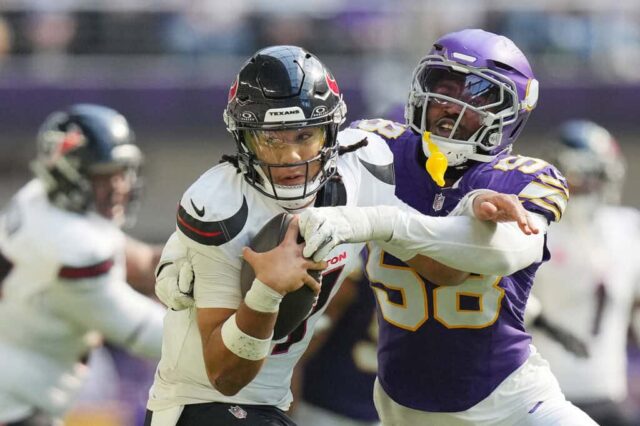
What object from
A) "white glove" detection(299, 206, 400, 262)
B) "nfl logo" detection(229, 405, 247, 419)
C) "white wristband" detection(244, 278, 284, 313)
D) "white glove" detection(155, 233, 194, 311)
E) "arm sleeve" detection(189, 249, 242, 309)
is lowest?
"nfl logo" detection(229, 405, 247, 419)

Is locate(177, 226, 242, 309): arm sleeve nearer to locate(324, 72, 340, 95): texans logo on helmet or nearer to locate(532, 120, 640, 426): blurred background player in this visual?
locate(324, 72, 340, 95): texans logo on helmet

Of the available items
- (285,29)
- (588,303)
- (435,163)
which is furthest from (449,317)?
(285,29)

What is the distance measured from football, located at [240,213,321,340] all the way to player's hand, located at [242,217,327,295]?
0.03 metres

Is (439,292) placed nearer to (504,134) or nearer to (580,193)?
(504,134)

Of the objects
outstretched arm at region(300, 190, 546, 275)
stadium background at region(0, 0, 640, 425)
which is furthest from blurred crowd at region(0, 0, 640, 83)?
outstretched arm at region(300, 190, 546, 275)

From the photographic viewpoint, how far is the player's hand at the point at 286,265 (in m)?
3.09

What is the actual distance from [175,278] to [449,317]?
81cm

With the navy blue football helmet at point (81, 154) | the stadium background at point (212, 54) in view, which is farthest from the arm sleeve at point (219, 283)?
the stadium background at point (212, 54)

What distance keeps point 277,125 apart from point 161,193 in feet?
30.4

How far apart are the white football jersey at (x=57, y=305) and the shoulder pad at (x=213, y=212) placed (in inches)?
73.4

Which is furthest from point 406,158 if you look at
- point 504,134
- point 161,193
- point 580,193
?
point 161,193

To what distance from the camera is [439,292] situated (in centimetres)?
374

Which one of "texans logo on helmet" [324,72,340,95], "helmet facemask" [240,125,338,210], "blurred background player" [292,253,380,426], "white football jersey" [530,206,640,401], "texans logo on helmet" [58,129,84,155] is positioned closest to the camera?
"helmet facemask" [240,125,338,210]

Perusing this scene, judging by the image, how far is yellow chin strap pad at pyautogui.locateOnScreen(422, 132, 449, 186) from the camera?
3652mm
